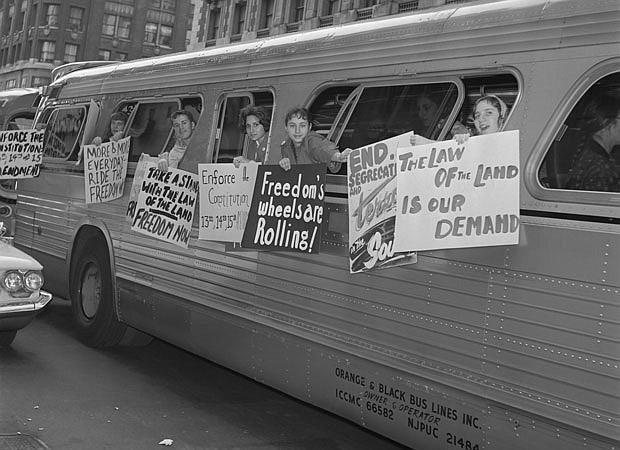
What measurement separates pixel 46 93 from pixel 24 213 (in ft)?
4.74

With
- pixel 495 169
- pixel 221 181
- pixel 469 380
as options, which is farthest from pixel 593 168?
pixel 221 181

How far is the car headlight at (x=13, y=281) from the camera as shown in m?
6.70

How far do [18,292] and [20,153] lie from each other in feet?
9.92

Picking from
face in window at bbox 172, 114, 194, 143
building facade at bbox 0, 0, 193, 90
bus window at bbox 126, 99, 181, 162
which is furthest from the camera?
building facade at bbox 0, 0, 193, 90

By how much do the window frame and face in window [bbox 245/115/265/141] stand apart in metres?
2.34

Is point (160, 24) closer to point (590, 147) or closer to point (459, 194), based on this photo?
point (459, 194)

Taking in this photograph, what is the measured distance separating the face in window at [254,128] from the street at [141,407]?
2.09 m

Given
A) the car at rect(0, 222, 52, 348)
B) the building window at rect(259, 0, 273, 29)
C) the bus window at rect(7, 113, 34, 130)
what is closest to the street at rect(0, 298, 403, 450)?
the car at rect(0, 222, 52, 348)

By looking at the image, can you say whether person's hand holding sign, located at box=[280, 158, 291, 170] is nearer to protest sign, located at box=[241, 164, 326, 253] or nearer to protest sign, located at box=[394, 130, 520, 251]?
protest sign, located at box=[241, 164, 326, 253]

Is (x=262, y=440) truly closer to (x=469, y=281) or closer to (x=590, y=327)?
(x=469, y=281)

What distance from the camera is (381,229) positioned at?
4.55m

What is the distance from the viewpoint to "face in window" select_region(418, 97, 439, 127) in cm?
457

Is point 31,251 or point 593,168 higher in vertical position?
point 593,168

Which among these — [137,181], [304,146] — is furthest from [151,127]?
[304,146]
